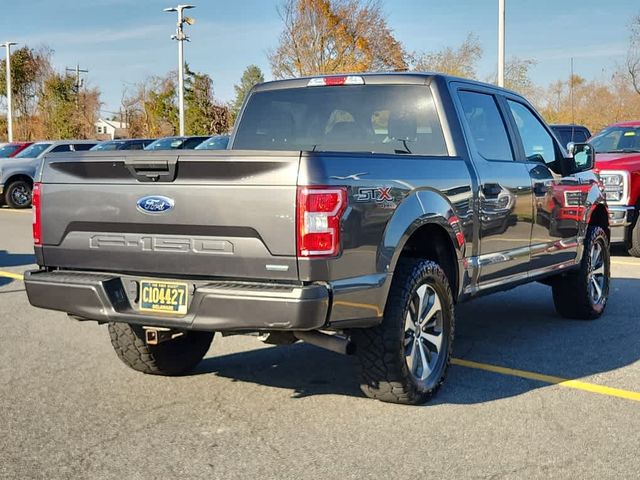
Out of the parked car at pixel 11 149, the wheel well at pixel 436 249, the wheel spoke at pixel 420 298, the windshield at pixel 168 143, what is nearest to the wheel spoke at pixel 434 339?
the wheel spoke at pixel 420 298

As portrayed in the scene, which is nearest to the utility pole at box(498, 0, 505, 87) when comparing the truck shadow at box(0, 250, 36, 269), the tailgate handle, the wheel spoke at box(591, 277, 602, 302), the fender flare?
the truck shadow at box(0, 250, 36, 269)

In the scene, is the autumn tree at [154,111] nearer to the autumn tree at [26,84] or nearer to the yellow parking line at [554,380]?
the autumn tree at [26,84]

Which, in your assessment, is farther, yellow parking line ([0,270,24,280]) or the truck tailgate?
yellow parking line ([0,270,24,280])

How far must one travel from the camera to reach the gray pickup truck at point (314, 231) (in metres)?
4.11

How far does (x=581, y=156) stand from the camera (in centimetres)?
718

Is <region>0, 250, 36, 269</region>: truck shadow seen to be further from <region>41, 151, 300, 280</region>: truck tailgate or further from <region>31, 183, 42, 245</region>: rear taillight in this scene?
<region>41, 151, 300, 280</region>: truck tailgate

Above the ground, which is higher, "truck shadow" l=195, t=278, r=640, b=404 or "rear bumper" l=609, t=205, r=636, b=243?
"rear bumper" l=609, t=205, r=636, b=243

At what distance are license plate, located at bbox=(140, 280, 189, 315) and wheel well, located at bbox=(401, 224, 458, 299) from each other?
1366mm

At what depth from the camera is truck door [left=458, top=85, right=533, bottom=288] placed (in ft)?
18.5

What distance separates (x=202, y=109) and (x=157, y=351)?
41689 millimetres

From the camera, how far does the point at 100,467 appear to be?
390 cm

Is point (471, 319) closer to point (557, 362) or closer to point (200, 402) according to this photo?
point (557, 362)

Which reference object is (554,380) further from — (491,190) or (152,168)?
(152,168)

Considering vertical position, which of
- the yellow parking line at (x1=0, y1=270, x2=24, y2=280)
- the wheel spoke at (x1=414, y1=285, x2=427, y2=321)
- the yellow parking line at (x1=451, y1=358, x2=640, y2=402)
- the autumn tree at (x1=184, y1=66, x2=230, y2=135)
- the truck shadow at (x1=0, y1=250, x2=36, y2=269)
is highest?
the autumn tree at (x1=184, y1=66, x2=230, y2=135)
